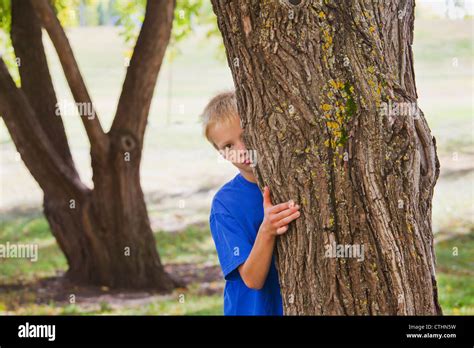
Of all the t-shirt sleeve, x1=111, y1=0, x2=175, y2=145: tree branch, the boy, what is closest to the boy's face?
the boy

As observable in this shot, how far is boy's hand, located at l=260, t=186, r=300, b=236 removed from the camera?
108 inches

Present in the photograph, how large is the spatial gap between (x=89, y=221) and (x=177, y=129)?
263 inches

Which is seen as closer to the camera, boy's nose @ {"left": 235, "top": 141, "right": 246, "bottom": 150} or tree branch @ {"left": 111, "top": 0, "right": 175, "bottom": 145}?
boy's nose @ {"left": 235, "top": 141, "right": 246, "bottom": 150}

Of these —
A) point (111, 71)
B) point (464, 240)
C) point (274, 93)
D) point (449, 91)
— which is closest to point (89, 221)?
point (464, 240)

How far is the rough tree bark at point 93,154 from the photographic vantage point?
7930 millimetres

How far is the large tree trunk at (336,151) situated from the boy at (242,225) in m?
0.08

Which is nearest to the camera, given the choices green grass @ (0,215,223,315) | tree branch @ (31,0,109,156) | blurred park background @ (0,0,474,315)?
tree branch @ (31,0,109,156)

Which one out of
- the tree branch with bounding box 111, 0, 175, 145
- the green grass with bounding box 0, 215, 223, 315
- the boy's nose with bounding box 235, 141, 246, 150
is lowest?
the green grass with bounding box 0, 215, 223, 315

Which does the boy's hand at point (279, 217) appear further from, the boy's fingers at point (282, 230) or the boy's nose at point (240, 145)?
the boy's nose at point (240, 145)

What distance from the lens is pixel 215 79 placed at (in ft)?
53.2

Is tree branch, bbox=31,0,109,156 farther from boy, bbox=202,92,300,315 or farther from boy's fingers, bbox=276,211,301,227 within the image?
boy's fingers, bbox=276,211,301,227

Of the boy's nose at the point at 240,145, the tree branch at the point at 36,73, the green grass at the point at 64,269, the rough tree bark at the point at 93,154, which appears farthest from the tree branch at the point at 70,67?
the boy's nose at the point at 240,145

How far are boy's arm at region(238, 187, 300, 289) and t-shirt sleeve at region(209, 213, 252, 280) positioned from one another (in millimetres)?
47

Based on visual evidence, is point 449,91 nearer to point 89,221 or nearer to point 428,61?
point 428,61
